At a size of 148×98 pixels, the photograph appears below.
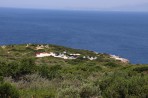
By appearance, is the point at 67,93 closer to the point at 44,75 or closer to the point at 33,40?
the point at 44,75

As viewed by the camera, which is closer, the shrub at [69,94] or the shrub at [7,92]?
the shrub at [69,94]

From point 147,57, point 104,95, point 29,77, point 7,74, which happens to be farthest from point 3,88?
point 147,57

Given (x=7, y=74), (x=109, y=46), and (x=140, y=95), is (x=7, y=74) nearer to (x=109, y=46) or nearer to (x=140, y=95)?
(x=140, y=95)

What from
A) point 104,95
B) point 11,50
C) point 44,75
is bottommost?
point 11,50

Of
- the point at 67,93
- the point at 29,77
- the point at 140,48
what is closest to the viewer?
the point at 67,93

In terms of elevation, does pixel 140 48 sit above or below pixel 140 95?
below

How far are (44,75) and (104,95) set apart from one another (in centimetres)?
560

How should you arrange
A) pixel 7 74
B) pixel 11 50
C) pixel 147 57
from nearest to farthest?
pixel 7 74 < pixel 11 50 < pixel 147 57

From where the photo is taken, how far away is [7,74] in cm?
1295

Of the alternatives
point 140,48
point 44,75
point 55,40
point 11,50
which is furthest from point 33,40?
point 44,75

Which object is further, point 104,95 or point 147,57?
point 147,57

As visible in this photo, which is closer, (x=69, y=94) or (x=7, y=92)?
(x=69, y=94)

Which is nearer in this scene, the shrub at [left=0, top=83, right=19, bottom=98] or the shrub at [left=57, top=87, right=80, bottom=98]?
the shrub at [left=57, top=87, right=80, bottom=98]

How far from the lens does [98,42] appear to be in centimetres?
10044
